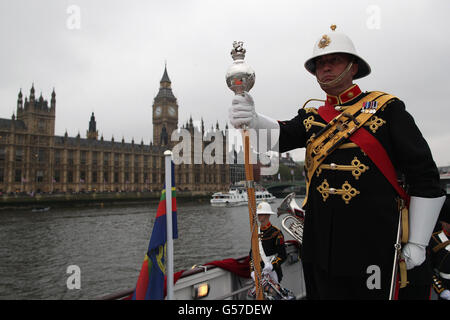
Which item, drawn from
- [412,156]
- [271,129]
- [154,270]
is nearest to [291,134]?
[271,129]

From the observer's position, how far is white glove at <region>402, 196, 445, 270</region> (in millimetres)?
1481

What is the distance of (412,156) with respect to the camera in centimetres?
149

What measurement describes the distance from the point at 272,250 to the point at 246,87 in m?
2.96

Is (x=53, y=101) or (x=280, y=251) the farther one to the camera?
(x=53, y=101)

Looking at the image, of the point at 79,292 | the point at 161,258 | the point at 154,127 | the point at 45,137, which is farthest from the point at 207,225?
the point at 154,127

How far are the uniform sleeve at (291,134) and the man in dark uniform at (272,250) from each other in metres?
2.16

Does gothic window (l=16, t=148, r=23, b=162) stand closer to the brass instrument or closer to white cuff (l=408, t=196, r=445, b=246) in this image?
the brass instrument

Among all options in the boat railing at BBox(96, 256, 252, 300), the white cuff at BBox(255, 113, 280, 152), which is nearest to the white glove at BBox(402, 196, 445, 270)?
the white cuff at BBox(255, 113, 280, 152)

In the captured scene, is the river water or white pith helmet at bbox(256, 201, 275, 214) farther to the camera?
the river water

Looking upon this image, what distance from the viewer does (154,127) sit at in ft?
293

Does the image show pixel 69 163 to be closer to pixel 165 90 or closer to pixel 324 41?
pixel 165 90

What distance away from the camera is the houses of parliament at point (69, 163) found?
46031mm

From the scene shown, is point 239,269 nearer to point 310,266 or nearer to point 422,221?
point 310,266

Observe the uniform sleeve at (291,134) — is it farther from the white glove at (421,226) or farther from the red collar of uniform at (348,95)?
the white glove at (421,226)
